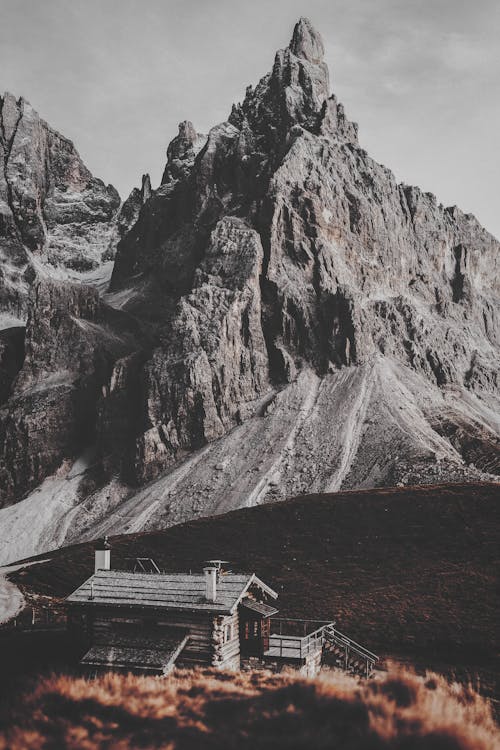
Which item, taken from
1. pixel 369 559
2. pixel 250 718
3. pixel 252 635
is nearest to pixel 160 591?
pixel 252 635

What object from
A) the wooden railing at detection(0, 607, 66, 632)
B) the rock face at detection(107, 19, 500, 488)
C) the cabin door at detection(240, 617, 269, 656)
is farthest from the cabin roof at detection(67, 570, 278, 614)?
the rock face at detection(107, 19, 500, 488)

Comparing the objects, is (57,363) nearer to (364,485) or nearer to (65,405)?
(65,405)

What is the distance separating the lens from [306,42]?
190750 mm

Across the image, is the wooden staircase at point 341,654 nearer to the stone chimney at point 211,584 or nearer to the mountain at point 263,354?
A: the stone chimney at point 211,584

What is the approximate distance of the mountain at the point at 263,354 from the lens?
4001 inches

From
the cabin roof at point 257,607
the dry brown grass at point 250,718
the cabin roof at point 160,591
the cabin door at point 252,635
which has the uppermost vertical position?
the dry brown grass at point 250,718

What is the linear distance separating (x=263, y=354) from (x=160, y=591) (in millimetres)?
102963

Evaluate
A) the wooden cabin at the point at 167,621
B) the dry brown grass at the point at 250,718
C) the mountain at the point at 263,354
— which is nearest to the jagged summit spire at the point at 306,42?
the mountain at the point at 263,354

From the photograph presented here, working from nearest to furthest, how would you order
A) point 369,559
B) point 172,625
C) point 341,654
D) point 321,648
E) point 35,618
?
point 172,625, point 321,648, point 341,654, point 35,618, point 369,559

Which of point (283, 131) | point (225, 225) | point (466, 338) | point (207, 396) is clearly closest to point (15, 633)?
point (207, 396)

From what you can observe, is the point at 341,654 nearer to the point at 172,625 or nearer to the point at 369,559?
the point at 172,625

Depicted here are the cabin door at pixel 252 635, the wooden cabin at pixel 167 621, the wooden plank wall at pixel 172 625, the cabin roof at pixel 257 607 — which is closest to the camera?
the wooden cabin at pixel 167 621

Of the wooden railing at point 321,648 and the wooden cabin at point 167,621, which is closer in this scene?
the wooden cabin at point 167,621

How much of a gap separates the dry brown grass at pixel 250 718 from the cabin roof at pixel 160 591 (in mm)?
11430
